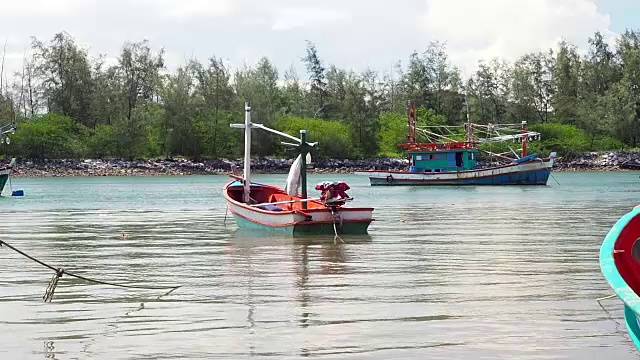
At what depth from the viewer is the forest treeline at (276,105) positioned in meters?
108

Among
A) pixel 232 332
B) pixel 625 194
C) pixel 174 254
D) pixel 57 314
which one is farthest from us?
pixel 625 194

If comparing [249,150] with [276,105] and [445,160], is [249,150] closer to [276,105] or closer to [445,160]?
[445,160]

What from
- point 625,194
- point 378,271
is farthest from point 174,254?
point 625,194

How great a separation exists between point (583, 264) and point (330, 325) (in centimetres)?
831

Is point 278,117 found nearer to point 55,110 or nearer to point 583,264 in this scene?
point 55,110

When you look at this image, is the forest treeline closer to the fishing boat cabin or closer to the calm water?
the fishing boat cabin

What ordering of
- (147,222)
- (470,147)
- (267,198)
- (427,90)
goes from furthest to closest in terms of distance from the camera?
(427,90) < (470,147) < (147,222) < (267,198)

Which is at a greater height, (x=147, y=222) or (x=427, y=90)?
(x=427, y=90)

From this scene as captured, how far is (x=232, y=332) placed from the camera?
44.8ft

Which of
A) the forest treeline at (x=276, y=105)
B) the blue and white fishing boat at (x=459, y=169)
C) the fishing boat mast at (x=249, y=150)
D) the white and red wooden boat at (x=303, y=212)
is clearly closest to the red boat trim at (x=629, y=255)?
the white and red wooden boat at (x=303, y=212)

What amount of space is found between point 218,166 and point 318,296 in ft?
306

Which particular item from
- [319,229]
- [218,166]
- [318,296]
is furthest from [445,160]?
[318,296]

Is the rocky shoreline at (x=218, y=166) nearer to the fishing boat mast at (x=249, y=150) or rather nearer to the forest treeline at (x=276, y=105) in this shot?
the forest treeline at (x=276, y=105)

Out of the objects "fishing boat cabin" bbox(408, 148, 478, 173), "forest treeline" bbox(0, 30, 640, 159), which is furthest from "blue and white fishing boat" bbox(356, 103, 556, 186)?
"forest treeline" bbox(0, 30, 640, 159)
